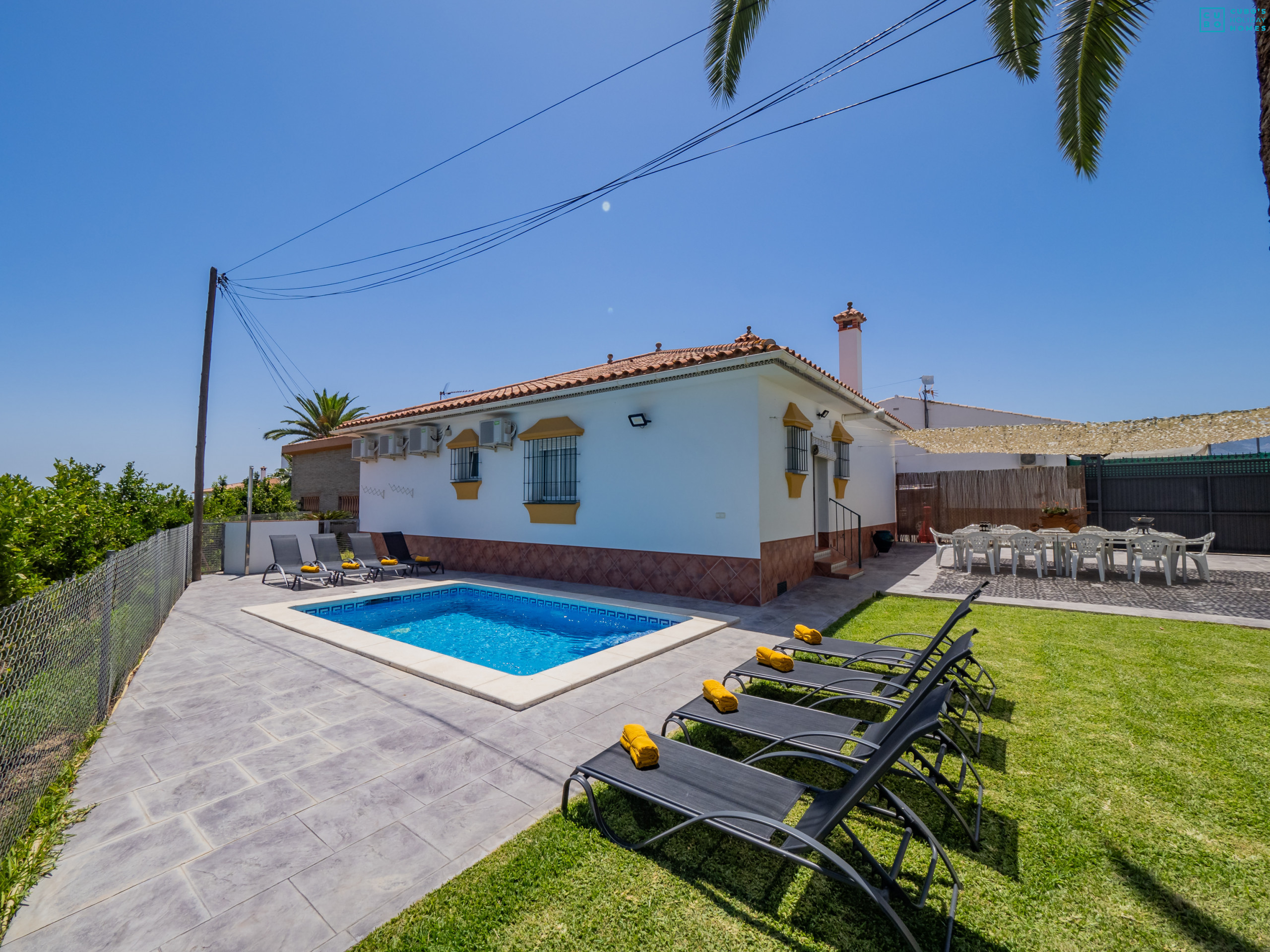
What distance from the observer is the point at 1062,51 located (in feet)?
21.0

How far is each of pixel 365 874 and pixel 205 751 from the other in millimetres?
2279

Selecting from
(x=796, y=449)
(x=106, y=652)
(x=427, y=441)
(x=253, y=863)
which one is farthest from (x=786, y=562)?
(x=427, y=441)

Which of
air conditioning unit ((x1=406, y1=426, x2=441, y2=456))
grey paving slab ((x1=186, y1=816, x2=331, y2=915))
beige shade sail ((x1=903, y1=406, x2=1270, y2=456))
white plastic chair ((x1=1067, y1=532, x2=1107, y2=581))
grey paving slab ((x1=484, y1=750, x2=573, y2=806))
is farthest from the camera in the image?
air conditioning unit ((x1=406, y1=426, x2=441, y2=456))

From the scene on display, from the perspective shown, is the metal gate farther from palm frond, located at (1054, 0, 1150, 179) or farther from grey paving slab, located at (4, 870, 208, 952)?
grey paving slab, located at (4, 870, 208, 952)

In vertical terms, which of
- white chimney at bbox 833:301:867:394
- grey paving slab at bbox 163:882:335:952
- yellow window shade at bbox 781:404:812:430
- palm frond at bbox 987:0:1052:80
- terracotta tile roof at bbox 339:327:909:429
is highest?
palm frond at bbox 987:0:1052:80

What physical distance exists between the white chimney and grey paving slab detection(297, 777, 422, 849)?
46.7ft

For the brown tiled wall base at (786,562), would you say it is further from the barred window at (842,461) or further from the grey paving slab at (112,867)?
the grey paving slab at (112,867)

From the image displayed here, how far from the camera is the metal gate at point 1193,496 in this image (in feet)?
44.6

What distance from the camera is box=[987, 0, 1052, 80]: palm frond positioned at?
644cm

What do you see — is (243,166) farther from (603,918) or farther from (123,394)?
(603,918)

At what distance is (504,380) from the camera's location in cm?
1600

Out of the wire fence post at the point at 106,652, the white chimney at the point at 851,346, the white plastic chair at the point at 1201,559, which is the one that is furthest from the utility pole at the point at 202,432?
the white plastic chair at the point at 1201,559

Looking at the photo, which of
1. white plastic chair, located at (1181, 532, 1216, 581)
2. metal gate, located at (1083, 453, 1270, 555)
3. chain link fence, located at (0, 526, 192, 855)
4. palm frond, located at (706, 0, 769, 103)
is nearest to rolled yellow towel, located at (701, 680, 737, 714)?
chain link fence, located at (0, 526, 192, 855)

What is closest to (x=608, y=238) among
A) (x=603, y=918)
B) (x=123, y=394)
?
(x=603, y=918)
